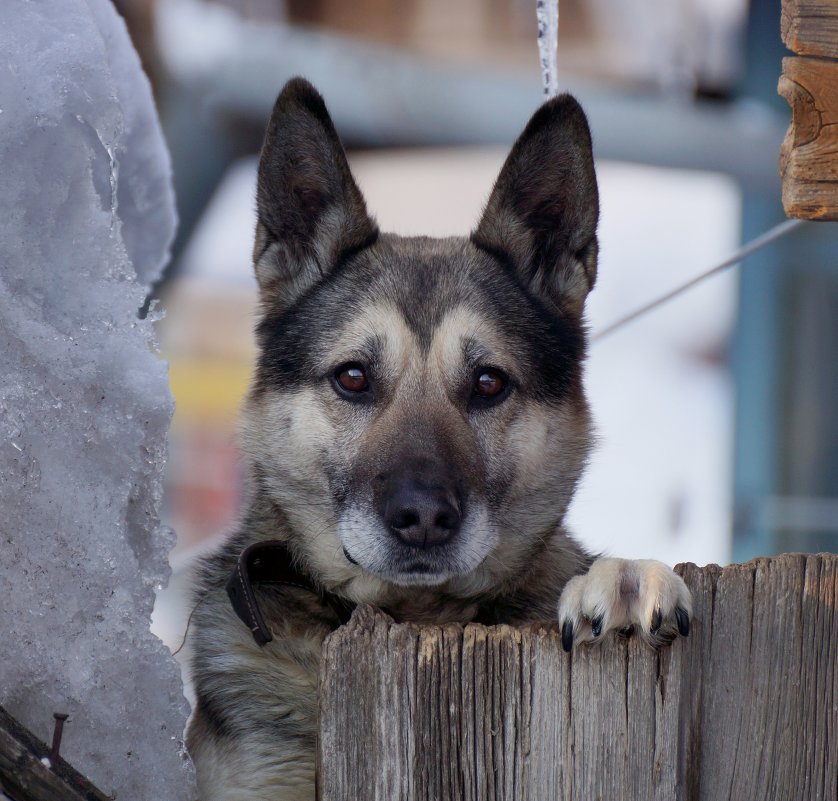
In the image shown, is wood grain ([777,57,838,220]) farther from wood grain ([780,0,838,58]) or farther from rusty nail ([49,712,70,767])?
rusty nail ([49,712,70,767])

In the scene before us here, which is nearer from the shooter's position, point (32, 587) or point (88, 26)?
point (32, 587)

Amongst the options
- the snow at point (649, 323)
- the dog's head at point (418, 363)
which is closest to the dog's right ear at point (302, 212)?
the dog's head at point (418, 363)

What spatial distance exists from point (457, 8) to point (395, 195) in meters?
1.68

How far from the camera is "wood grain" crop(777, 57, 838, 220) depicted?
171 cm

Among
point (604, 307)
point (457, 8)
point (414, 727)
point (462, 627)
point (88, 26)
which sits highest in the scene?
point (457, 8)

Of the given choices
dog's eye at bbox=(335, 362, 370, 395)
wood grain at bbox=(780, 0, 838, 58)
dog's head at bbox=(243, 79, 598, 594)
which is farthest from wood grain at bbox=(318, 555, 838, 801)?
dog's eye at bbox=(335, 362, 370, 395)

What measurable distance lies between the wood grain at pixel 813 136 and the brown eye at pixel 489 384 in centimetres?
109

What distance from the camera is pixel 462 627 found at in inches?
63.8

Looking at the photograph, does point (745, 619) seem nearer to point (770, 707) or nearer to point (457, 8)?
point (770, 707)

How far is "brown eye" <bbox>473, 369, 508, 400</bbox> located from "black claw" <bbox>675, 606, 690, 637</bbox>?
1145mm

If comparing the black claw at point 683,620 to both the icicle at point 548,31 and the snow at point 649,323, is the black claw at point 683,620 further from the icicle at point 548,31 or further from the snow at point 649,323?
the snow at point 649,323

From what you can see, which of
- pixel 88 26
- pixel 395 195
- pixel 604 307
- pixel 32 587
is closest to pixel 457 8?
pixel 395 195

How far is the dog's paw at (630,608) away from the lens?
1.61 meters

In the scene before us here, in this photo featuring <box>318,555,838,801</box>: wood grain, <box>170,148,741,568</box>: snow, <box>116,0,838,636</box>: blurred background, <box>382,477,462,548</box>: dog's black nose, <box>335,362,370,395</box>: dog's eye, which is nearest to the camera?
<box>318,555,838,801</box>: wood grain
